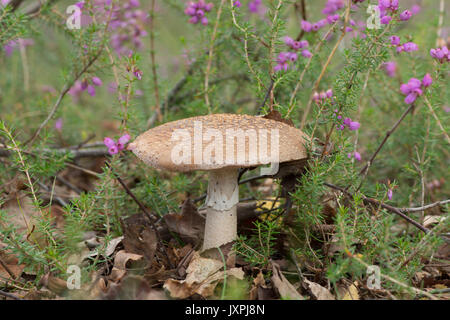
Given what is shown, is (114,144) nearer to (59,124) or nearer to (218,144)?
(218,144)

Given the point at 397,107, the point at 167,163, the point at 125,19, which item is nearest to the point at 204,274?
the point at 167,163

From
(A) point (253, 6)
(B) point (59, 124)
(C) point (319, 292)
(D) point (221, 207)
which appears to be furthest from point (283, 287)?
(B) point (59, 124)

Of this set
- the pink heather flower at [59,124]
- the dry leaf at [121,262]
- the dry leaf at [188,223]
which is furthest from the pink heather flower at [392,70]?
the pink heather flower at [59,124]

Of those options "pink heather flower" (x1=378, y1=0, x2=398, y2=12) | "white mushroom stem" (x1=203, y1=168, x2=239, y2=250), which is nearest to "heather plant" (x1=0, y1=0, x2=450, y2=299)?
"pink heather flower" (x1=378, y1=0, x2=398, y2=12)

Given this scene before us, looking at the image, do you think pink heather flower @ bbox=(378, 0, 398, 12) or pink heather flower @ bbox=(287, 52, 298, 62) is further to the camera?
pink heather flower @ bbox=(287, 52, 298, 62)

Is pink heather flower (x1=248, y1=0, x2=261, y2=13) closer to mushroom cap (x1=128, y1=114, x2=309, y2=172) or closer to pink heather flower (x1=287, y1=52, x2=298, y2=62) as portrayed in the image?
A: pink heather flower (x1=287, y1=52, x2=298, y2=62)

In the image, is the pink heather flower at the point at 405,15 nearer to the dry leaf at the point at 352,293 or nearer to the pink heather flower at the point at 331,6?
the pink heather flower at the point at 331,6
